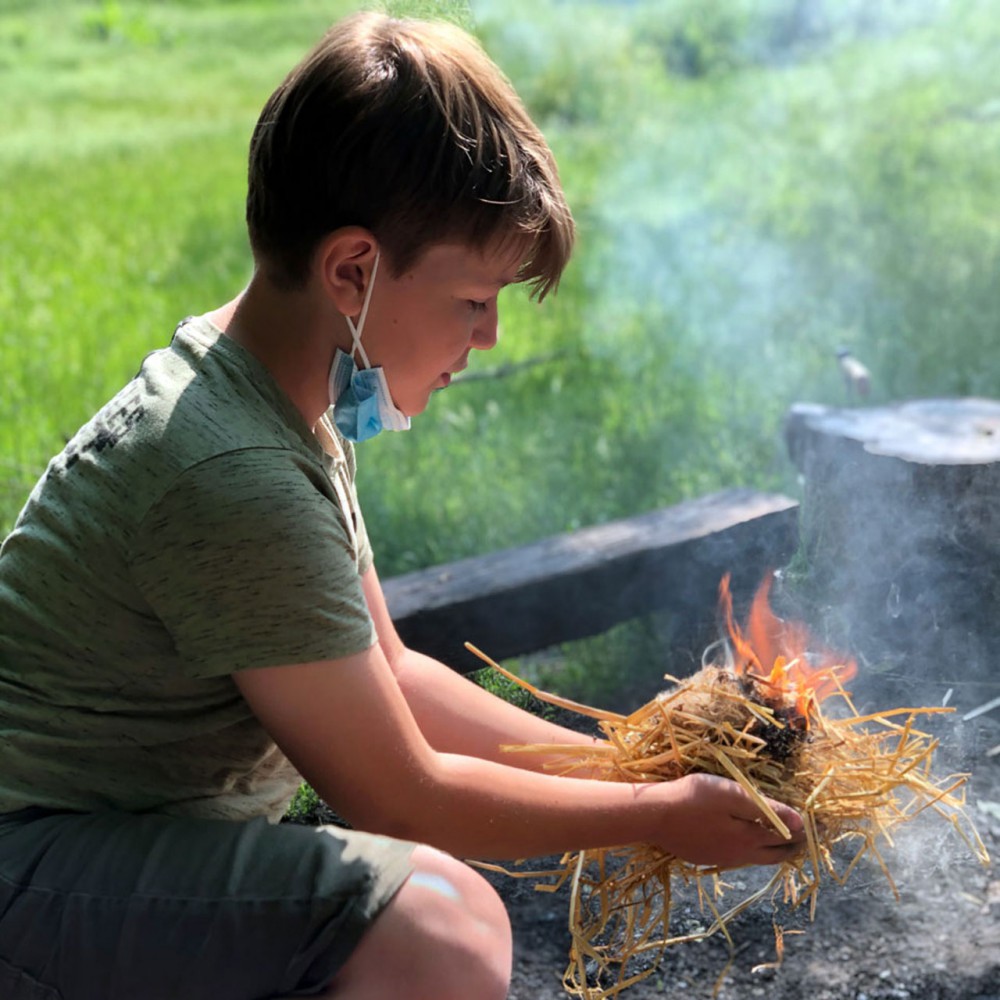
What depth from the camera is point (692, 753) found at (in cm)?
210

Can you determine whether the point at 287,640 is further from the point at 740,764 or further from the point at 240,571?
the point at 740,764

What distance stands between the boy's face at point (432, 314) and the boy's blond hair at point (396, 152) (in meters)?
0.03

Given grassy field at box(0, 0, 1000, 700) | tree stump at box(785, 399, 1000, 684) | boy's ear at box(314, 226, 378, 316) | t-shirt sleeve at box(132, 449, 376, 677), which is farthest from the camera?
grassy field at box(0, 0, 1000, 700)

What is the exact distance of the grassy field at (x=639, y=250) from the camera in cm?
495

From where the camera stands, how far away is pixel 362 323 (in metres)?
1.88

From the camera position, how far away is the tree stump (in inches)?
114

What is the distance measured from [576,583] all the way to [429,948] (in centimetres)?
160

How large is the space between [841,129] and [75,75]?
28.0ft

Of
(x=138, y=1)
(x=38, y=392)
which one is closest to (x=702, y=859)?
(x=38, y=392)

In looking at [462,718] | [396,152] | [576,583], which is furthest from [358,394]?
[576,583]

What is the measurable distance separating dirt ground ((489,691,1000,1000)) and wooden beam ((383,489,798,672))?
618mm

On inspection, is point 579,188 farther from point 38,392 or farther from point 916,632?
point 916,632

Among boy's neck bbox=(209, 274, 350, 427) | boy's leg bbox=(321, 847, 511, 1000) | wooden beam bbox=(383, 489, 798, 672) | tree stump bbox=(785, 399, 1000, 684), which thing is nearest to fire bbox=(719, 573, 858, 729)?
tree stump bbox=(785, 399, 1000, 684)

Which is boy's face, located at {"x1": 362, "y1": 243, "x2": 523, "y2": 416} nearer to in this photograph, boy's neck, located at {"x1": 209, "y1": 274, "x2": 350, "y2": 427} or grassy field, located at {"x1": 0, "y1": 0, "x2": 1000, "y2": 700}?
boy's neck, located at {"x1": 209, "y1": 274, "x2": 350, "y2": 427}
